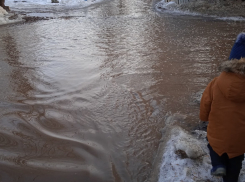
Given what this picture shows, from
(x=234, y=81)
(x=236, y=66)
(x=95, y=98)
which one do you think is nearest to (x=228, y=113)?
(x=234, y=81)

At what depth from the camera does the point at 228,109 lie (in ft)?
7.65

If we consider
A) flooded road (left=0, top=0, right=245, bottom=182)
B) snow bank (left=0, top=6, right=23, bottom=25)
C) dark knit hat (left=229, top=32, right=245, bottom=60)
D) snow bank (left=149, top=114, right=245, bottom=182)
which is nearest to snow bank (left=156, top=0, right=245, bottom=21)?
flooded road (left=0, top=0, right=245, bottom=182)

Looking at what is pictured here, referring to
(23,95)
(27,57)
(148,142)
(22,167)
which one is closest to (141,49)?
(27,57)

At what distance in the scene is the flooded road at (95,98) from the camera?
3449 millimetres

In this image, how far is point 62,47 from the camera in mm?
9258

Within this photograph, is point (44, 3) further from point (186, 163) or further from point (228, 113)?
point (228, 113)

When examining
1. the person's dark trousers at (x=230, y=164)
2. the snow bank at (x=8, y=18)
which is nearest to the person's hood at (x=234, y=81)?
the person's dark trousers at (x=230, y=164)

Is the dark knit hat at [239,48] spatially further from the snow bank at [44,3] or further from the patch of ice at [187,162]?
the snow bank at [44,3]

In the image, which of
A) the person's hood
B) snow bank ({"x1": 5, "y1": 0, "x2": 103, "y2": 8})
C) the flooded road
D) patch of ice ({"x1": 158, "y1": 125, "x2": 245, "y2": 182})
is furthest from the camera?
snow bank ({"x1": 5, "y1": 0, "x2": 103, "y2": 8})

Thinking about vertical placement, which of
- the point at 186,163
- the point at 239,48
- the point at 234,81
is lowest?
the point at 186,163

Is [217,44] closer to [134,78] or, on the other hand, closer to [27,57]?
[134,78]

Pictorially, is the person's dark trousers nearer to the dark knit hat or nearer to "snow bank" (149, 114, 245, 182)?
"snow bank" (149, 114, 245, 182)

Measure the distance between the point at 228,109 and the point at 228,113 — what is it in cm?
4

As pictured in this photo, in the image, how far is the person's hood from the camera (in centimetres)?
216
